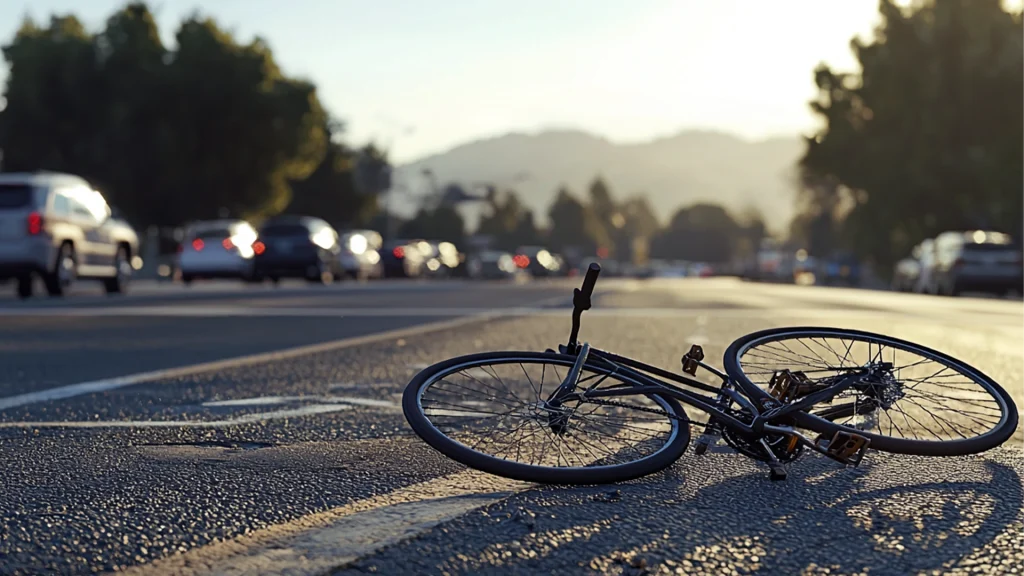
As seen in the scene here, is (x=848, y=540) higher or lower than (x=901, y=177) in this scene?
lower

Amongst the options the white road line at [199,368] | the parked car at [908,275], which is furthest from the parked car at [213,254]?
the parked car at [908,275]

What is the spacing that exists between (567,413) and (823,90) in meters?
53.8

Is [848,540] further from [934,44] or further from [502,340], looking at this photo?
[934,44]

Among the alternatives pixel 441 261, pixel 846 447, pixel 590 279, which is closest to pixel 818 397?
pixel 846 447

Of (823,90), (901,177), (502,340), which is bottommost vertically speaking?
(502,340)

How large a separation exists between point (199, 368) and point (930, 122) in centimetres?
4340

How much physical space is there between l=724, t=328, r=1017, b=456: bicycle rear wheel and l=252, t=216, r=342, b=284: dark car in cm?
2695

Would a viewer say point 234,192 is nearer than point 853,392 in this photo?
No

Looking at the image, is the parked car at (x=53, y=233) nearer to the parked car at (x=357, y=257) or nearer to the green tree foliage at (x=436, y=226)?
the parked car at (x=357, y=257)

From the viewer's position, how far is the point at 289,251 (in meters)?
31.0

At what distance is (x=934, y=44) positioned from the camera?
48.4 metres

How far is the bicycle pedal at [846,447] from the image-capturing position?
13.8 feet

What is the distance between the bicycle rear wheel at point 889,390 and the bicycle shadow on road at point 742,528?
147 millimetres

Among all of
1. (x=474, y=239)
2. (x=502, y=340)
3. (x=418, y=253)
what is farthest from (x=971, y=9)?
(x=474, y=239)
